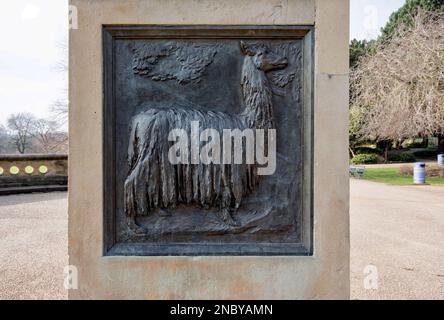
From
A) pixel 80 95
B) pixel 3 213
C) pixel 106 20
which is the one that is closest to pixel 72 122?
pixel 80 95

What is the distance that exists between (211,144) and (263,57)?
0.90m

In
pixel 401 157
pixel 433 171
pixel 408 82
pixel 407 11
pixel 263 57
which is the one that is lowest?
pixel 433 171

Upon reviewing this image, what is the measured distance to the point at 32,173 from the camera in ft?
42.9

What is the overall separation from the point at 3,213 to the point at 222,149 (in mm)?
8075

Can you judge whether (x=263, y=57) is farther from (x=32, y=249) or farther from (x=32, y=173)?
(x=32, y=173)

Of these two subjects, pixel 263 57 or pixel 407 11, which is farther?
pixel 407 11

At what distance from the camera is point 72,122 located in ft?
10.3

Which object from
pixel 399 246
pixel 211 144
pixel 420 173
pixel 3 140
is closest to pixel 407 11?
pixel 420 173

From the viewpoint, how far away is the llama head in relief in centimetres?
324

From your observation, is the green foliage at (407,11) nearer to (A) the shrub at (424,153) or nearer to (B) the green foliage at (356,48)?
(B) the green foliage at (356,48)

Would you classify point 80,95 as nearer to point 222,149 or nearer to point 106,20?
point 106,20

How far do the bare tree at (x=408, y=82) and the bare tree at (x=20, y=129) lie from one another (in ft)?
81.0

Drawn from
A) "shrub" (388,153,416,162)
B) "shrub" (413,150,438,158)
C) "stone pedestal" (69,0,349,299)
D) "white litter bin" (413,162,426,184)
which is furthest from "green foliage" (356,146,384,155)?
"stone pedestal" (69,0,349,299)

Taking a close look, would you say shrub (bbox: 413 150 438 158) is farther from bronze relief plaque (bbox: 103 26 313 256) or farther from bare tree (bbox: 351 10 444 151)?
bronze relief plaque (bbox: 103 26 313 256)
